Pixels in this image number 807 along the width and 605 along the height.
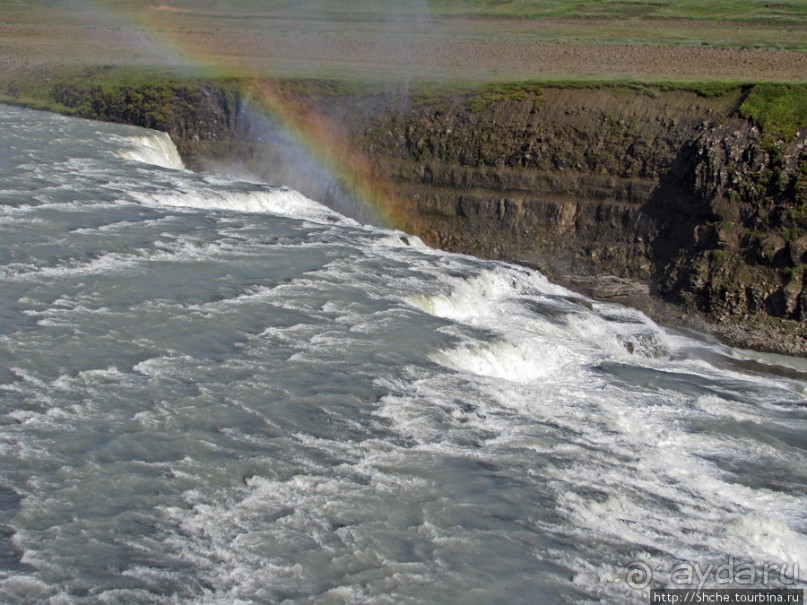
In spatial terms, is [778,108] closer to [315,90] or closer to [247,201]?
[247,201]

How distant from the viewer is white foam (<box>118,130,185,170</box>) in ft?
102

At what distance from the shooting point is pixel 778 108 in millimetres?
26938

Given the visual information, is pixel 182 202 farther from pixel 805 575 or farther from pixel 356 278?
pixel 805 575

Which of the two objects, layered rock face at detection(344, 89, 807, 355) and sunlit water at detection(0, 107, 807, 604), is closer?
sunlit water at detection(0, 107, 807, 604)

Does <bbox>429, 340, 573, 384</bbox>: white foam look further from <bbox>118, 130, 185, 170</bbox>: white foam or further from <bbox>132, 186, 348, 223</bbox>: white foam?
<bbox>118, 130, 185, 170</bbox>: white foam

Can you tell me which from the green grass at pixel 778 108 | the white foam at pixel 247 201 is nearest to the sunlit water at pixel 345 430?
the white foam at pixel 247 201

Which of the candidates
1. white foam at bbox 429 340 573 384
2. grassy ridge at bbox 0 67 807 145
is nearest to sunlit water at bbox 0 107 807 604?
white foam at bbox 429 340 573 384

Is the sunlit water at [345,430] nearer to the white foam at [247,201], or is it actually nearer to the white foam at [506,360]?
the white foam at [506,360]

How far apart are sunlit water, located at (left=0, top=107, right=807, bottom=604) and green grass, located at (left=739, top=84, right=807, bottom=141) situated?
22.8 ft

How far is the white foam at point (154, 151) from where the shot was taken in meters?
31.2

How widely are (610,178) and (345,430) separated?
1617 centimetres

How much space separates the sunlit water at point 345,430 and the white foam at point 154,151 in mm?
7312

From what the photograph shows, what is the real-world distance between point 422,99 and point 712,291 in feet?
39.0

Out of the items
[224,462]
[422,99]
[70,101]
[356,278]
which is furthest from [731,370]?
[70,101]
